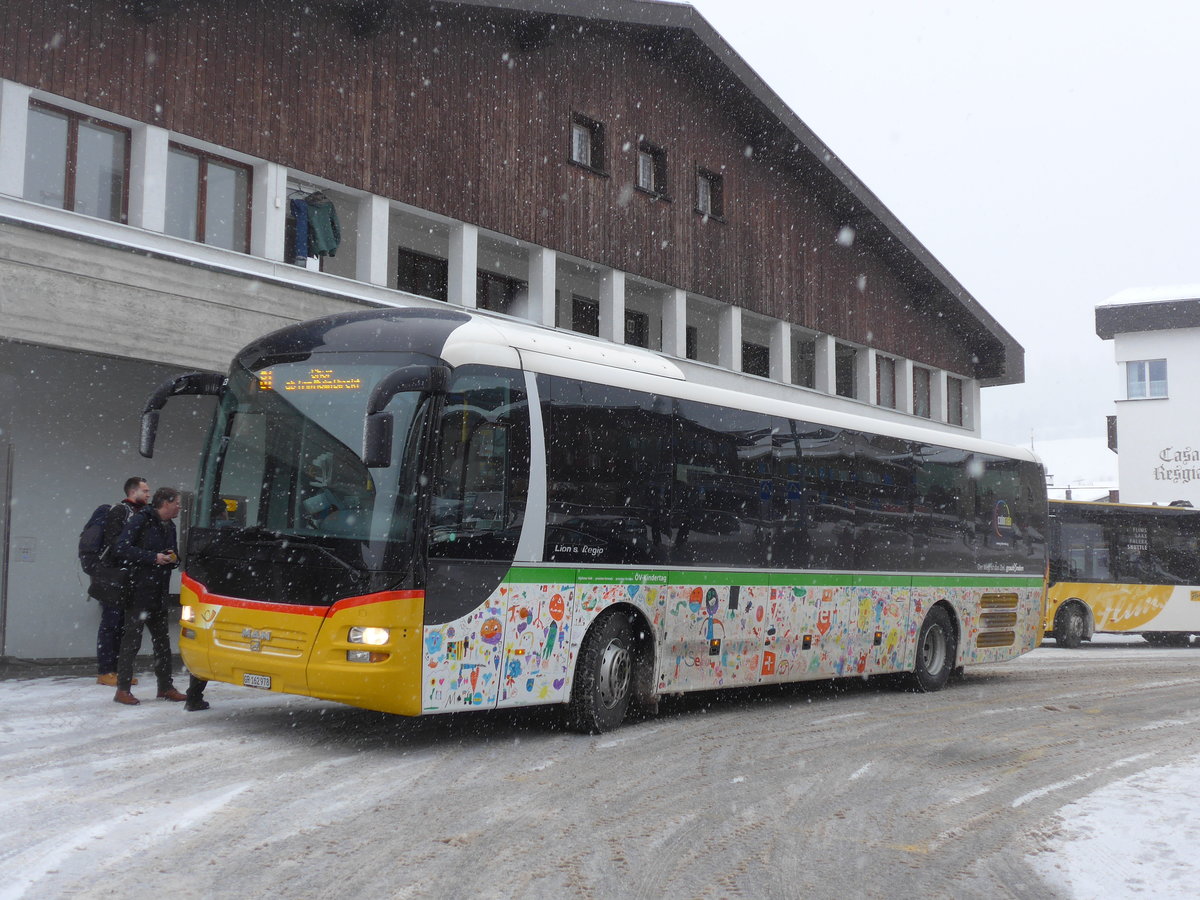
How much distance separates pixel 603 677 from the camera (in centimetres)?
991

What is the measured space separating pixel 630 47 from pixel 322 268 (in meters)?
8.06

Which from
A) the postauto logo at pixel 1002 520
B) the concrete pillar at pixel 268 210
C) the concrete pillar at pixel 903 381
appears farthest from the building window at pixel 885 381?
the concrete pillar at pixel 268 210

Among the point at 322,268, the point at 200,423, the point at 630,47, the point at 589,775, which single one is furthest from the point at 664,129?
the point at 589,775

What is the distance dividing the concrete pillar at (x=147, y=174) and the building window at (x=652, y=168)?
10.2 meters

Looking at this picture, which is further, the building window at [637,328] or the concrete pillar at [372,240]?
the building window at [637,328]

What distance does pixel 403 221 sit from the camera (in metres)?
19.4

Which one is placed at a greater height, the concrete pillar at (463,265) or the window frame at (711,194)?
the window frame at (711,194)

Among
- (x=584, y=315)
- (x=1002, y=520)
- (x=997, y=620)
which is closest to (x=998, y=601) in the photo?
(x=997, y=620)

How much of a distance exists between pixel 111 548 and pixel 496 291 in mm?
12016

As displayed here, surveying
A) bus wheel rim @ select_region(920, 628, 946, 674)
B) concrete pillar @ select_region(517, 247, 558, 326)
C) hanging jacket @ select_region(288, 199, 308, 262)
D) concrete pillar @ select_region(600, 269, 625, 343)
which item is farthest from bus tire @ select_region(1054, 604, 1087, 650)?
hanging jacket @ select_region(288, 199, 308, 262)

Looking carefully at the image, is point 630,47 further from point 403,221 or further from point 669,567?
point 669,567

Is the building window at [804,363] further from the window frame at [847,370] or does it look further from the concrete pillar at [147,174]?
the concrete pillar at [147,174]

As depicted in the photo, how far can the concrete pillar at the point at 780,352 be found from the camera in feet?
84.2

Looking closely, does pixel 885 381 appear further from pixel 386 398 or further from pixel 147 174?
pixel 386 398
